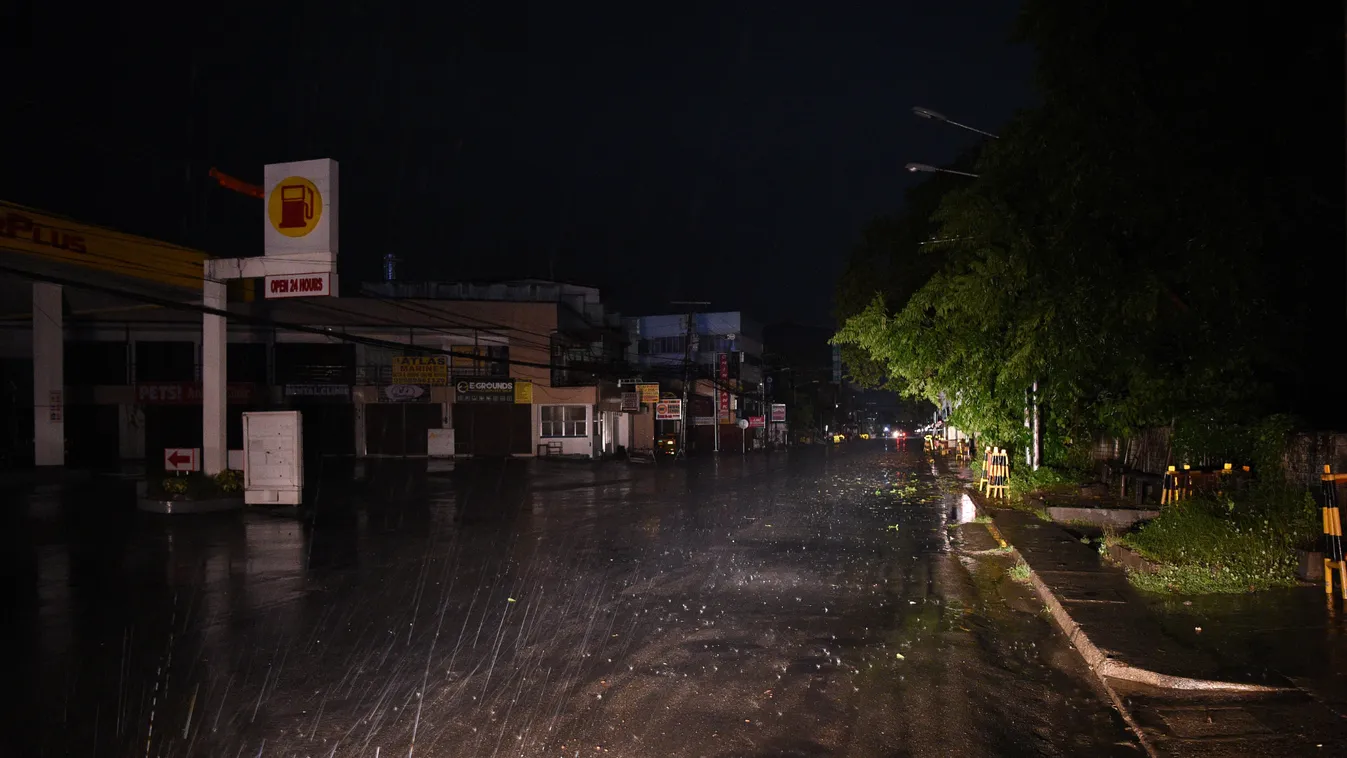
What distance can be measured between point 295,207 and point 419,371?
78.4ft

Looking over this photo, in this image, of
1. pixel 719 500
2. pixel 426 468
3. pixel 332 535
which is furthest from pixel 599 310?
pixel 332 535

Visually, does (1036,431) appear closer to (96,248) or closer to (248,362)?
(96,248)

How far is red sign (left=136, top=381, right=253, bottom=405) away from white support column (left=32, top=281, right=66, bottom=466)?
14.0 m

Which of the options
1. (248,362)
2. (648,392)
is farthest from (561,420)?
(248,362)

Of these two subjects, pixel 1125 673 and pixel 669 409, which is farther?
pixel 669 409

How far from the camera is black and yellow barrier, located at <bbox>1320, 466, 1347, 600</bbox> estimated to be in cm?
874

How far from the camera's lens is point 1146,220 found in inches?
588

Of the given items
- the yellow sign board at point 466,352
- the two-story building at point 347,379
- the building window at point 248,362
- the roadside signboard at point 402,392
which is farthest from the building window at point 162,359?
the yellow sign board at point 466,352

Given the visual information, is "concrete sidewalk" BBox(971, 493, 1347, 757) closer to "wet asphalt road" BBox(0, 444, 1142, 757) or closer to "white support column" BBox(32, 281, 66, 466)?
"wet asphalt road" BBox(0, 444, 1142, 757)

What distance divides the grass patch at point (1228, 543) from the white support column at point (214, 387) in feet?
64.2

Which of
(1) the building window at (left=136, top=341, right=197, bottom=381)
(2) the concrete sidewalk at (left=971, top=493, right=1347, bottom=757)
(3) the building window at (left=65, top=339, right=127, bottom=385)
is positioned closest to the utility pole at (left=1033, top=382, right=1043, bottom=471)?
(2) the concrete sidewalk at (left=971, top=493, right=1347, bottom=757)

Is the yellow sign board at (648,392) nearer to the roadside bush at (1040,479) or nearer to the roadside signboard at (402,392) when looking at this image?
the roadside signboard at (402,392)

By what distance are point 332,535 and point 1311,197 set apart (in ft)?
56.8

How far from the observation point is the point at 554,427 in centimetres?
5022
